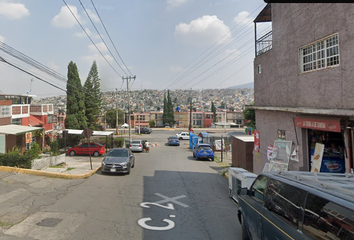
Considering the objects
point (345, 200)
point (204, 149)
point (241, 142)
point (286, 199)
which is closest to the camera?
point (345, 200)

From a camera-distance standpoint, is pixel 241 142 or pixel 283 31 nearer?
pixel 283 31

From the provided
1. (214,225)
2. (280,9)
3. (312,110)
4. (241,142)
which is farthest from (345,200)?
(241,142)

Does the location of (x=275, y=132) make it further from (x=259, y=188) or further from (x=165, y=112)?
(x=165, y=112)

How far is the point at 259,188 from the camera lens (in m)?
5.00

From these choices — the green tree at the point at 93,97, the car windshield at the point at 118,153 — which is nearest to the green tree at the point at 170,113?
the green tree at the point at 93,97

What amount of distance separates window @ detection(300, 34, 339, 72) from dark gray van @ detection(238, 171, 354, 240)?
4.48 meters

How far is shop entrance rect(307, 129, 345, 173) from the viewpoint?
8023 mm

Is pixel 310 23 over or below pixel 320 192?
over

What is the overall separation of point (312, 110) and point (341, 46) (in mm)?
2030

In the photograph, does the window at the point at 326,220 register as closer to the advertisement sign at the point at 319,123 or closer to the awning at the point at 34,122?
the advertisement sign at the point at 319,123

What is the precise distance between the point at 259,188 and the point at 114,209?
5001 millimetres

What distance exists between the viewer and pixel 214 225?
22.2 feet

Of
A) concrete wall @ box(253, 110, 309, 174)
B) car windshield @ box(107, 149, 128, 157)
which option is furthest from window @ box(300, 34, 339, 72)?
car windshield @ box(107, 149, 128, 157)

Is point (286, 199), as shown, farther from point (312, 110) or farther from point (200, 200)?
point (200, 200)
